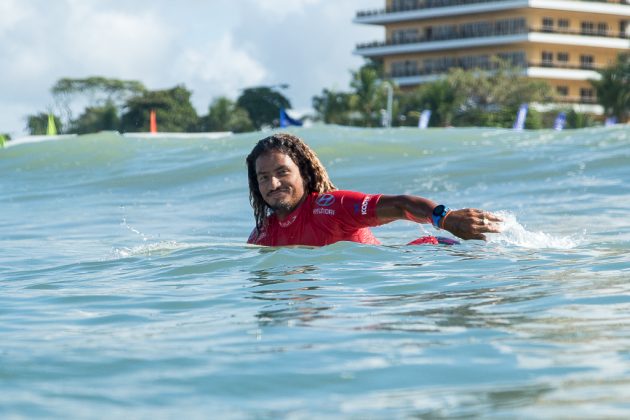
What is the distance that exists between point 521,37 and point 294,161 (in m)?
75.4

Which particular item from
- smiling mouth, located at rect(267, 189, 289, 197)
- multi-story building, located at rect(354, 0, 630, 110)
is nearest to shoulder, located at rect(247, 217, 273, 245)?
smiling mouth, located at rect(267, 189, 289, 197)

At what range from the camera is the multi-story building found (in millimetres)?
81312

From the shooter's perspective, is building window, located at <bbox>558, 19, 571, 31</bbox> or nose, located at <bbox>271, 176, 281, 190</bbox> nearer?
nose, located at <bbox>271, 176, 281, 190</bbox>

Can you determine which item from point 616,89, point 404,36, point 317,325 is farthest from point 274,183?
point 404,36

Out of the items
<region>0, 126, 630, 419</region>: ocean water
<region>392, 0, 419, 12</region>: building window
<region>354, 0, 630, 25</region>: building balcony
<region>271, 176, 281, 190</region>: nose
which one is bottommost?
<region>0, 126, 630, 419</region>: ocean water

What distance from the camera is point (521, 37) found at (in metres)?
80.4

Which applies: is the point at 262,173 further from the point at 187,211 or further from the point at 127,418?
the point at 187,211

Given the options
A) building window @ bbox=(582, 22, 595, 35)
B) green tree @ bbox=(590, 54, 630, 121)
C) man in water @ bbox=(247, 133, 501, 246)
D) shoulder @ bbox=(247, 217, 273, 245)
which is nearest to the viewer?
man in water @ bbox=(247, 133, 501, 246)

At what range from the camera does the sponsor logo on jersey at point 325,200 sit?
7.16 m

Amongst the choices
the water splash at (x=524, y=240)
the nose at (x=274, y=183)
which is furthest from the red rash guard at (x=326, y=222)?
the water splash at (x=524, y=240)

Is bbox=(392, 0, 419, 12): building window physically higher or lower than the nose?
higher

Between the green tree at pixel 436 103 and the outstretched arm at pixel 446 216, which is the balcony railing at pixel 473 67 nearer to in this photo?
the green tree at pixel 436 103

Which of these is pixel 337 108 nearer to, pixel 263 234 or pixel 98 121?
pixel 98 121

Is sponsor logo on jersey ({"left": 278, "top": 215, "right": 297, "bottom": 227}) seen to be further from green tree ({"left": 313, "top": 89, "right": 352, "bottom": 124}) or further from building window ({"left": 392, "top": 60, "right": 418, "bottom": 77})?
building window ({"left": 392, "top": 60, "right": 418, "bottom": 77})
